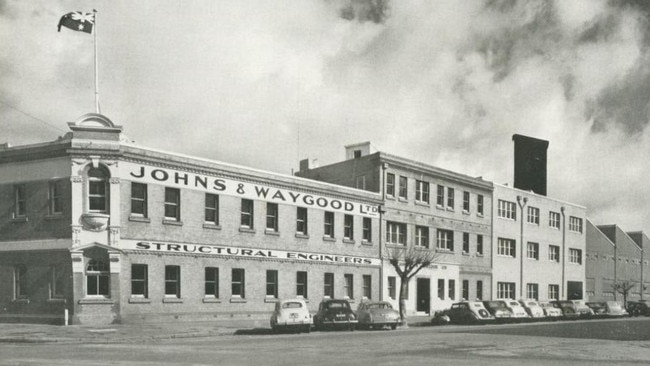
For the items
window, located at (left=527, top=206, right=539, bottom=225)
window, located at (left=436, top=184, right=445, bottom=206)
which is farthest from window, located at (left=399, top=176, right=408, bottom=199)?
window, located at (left=527, top=206, right=539, bottom=225)

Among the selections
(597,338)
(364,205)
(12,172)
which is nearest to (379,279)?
(364,205)

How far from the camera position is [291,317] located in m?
28.3

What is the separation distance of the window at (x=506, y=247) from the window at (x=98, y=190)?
113 ft

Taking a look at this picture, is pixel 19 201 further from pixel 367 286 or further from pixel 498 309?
pixel 498 309

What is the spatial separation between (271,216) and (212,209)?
404 cm

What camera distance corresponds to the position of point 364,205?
1688 inches

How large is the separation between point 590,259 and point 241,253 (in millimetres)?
46191

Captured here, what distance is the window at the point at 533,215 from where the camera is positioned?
192 feet

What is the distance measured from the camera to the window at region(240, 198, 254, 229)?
36.1 metres

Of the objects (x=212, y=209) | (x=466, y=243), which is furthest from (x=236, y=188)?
(x=466, y=243)

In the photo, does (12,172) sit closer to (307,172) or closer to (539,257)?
(307,172)

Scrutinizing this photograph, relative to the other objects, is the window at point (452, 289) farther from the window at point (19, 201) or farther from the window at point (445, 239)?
the window at point (19, 201)

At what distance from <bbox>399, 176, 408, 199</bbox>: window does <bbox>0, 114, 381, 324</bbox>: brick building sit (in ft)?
37.2

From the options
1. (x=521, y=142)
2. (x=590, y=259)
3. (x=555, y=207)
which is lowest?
(x=590, y=259)
